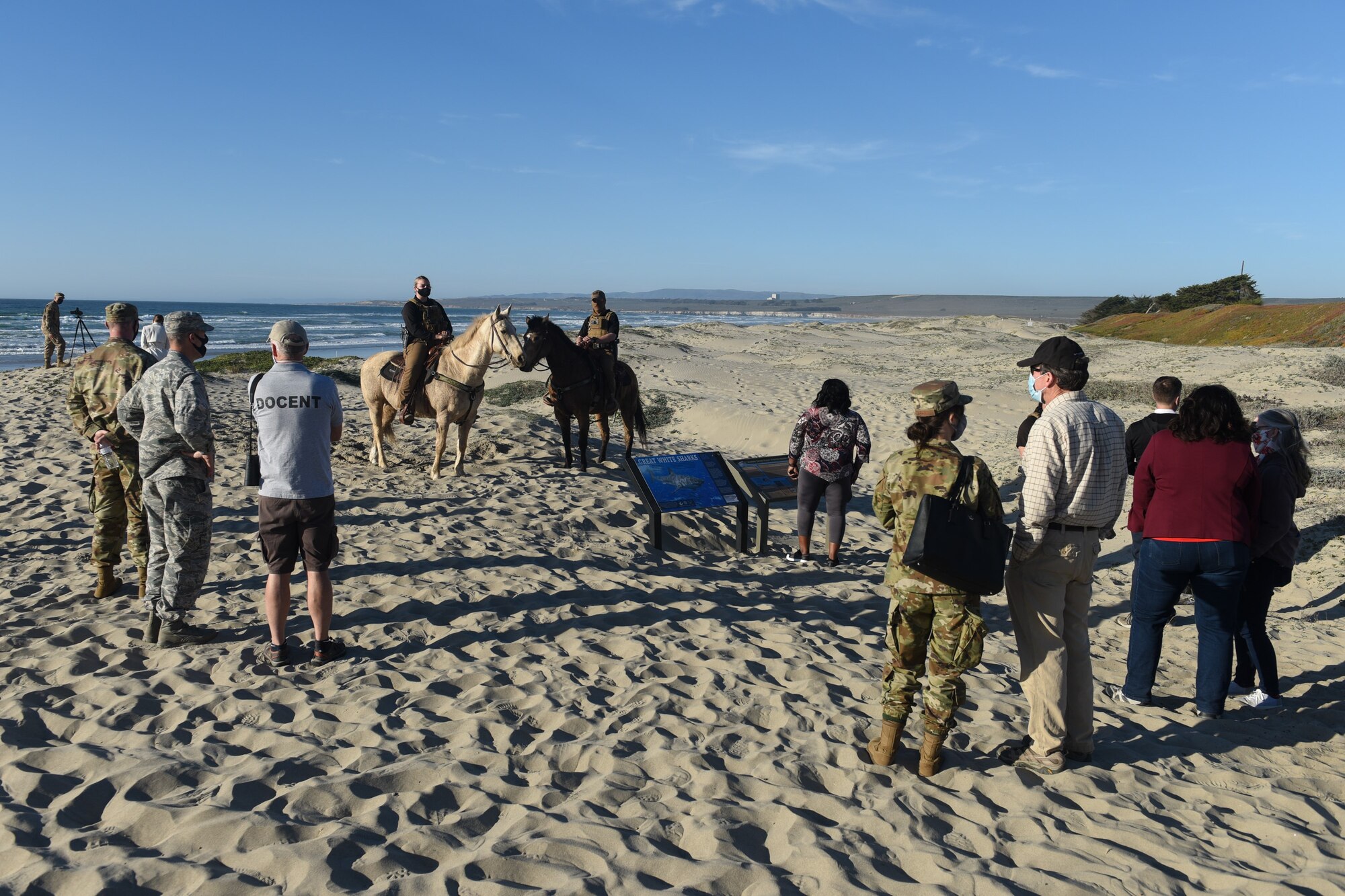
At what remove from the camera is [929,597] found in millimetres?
3797

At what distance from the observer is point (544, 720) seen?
455 centimetres

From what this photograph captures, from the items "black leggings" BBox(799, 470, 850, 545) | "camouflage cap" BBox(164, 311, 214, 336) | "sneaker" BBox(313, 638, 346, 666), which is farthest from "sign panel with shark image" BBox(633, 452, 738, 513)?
"camouflage cap" BBox(164, 311, 214, 336)

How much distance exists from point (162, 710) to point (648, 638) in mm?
2909

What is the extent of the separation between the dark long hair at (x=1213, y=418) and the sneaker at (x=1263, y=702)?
1.78m

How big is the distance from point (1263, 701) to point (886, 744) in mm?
2838

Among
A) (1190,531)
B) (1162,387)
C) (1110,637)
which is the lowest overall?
(1110,637)

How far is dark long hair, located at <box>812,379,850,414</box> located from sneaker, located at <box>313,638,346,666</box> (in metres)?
4.36

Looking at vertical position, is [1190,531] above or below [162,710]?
above

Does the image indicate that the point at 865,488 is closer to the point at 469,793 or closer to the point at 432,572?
the point at 432,572

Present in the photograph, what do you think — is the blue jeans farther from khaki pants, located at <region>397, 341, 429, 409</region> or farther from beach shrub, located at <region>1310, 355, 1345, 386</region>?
beach shrub, located at <region>1310, 355, 1345, 386</region>

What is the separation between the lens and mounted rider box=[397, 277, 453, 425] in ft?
34.2

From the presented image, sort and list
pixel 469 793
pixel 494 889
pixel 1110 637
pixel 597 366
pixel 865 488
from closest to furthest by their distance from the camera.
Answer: pixel 494 889
pixel 469 793
pixel 1110 637
pixel 597 366
pixel 865 488

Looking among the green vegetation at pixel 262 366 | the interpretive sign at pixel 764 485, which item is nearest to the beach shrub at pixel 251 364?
the green vegetation at pixel 262 366

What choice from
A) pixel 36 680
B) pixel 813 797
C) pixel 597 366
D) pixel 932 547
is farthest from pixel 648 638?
pixel 597 366
